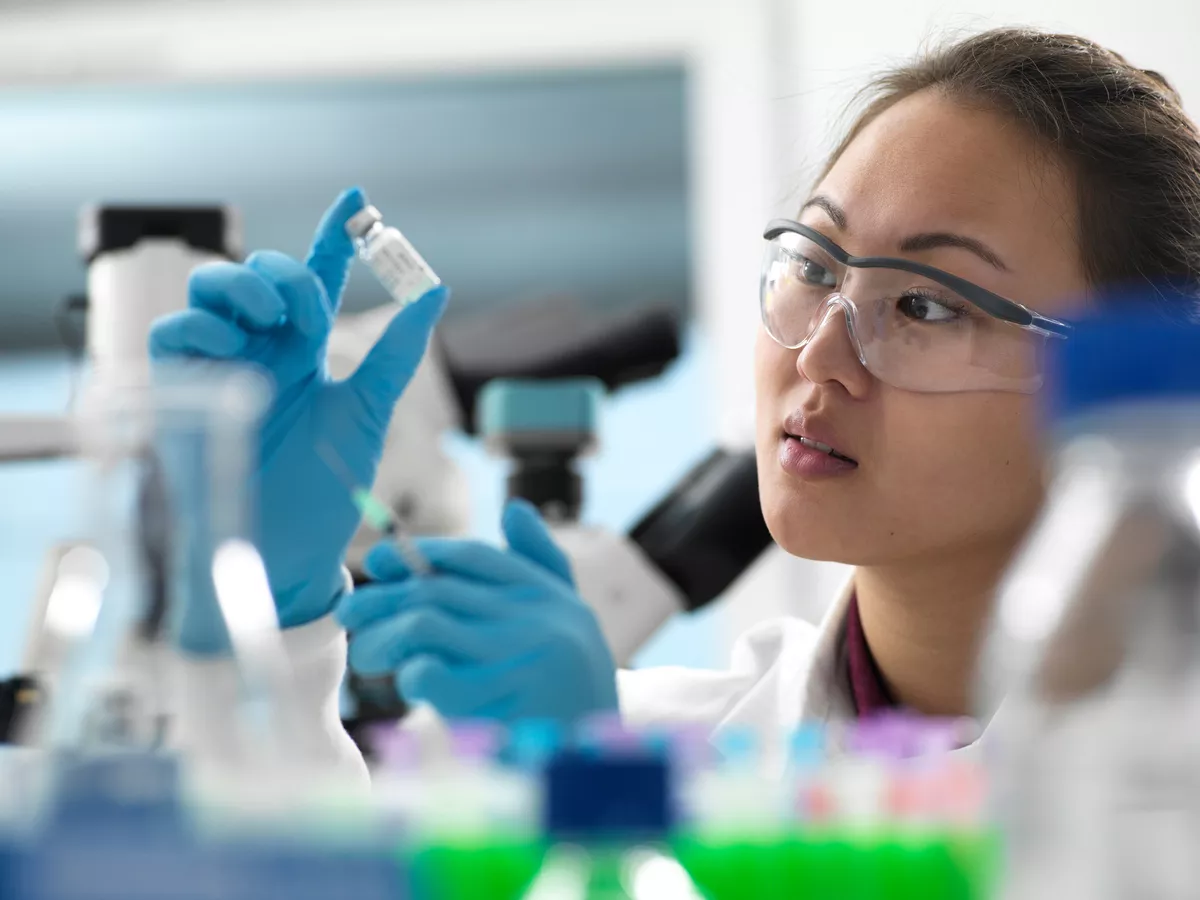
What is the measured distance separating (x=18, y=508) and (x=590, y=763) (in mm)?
272

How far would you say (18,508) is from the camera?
1.70 ft

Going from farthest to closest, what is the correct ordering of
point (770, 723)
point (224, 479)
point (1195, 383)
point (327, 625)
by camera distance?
point (770, 723), point (327, 625), point (224, 479), point (1195, 383)

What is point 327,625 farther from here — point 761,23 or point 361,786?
point 761,23

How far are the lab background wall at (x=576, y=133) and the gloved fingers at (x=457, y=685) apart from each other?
6.12 ft

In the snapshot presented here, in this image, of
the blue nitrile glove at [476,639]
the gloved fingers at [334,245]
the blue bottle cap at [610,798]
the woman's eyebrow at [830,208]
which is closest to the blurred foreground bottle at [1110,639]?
the blue bottle cap at [610,798]

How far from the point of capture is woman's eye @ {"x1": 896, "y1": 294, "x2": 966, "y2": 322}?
4.18ft

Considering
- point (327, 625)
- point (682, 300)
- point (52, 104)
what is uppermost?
point (52, 104)

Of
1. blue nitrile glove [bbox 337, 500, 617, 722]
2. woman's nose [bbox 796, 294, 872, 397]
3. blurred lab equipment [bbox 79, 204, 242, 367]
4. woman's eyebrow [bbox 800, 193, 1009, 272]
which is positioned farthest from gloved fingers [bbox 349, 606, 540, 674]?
blurred lab equipment [bbox 79, 204, 242, 367]

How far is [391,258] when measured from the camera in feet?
4.45

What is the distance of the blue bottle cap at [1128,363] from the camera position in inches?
14.7

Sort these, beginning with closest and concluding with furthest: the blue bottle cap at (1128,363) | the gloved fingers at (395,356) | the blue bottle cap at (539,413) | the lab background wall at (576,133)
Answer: the blue bottle cap at (1128,363) → the gloved fingers at (395,356) → the blue bottle cap at (539,413) → the lab background wall at (576,133)

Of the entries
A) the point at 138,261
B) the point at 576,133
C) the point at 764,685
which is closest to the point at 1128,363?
the point at 764,685

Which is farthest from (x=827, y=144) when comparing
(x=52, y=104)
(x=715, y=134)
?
(x=52, y=104)

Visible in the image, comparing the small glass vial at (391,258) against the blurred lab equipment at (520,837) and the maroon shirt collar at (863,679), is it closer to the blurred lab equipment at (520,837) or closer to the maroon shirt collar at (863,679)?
the maroon shirt collar at (863,679)
